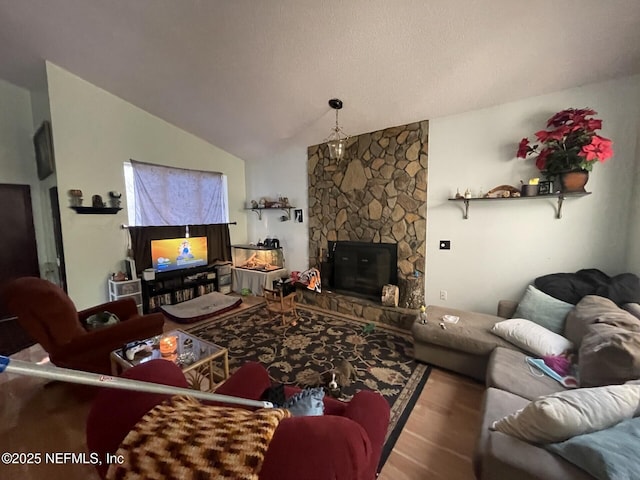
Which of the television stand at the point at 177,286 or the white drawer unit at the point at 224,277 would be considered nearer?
the television stand at the point at 177,286

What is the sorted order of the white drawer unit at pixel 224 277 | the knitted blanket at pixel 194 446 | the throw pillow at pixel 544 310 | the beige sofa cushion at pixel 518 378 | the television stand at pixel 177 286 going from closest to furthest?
the knitted blanket at pixel 194 446, the beige sofa cushion at pixel 518 378, the throw pillow at pixel 544 310, the television stand at pixel 177 286, the white drawer unit at pixel 224 277

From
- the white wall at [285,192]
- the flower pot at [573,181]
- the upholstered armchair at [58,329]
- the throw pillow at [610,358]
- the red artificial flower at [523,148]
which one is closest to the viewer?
the throw pillow at [610,358]

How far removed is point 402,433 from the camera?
5.69 feet

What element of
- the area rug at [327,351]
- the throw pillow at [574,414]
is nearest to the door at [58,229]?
the area rug at [327,351]

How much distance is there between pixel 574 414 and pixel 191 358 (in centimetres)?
220

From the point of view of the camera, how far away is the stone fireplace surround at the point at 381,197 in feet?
11.0

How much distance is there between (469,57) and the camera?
7.17 ft

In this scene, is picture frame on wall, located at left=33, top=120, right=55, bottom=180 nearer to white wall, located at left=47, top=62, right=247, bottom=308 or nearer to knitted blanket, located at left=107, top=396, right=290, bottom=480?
white wall, located at left=47, top=62, right=247, bottom=308

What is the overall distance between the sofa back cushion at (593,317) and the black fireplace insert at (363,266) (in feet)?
6.03

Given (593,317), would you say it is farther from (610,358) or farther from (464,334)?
(464,334)

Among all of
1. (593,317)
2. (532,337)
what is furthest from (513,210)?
(532,337)

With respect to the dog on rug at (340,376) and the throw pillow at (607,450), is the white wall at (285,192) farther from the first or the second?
the throw pillow at (607,450)

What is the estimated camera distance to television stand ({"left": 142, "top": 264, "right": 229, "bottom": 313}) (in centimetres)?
380

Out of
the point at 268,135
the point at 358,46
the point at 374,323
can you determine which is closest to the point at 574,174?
the point at 358,46
